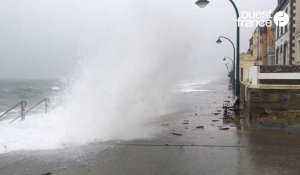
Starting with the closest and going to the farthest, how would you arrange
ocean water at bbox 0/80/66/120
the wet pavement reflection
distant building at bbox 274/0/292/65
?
the wet pavement reflection, ocean water at bbox 0/80/66/120, distant building at bbox 274/0/292/65

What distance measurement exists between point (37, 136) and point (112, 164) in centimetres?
354

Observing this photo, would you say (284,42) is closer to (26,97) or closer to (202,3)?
(202,3)

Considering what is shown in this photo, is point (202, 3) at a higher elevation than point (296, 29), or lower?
lower

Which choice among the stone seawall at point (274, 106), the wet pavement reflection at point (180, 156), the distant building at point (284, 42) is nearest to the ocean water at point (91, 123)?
the wet pavement reflection at point (180, 156)

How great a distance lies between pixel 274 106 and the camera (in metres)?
11.4

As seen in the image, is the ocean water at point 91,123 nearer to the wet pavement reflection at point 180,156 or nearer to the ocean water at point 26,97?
the wet pavement reflection at point 180,156

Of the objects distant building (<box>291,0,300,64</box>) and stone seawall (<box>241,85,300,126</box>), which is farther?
distant building (<box>291,0,300,64</box>)

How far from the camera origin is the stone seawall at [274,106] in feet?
36.8

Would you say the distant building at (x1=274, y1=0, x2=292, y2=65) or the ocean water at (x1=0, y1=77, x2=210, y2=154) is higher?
the distant building at (x1=274, y1=0, x2=292, y2=65)

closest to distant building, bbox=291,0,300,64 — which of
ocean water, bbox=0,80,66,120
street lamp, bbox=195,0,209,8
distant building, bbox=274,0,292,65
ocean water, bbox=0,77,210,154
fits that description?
distant building, bbox=274,0,292,65

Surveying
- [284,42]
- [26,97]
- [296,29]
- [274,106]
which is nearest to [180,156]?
[274,106]

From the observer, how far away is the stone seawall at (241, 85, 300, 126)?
11.2 m

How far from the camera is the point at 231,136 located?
979 centimetres

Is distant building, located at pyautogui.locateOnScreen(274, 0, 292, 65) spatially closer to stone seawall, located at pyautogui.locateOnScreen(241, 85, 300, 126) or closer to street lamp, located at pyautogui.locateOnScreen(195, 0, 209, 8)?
street lamp, located at pyautogui.locateOnScreen(195, 0, 209, 8)
